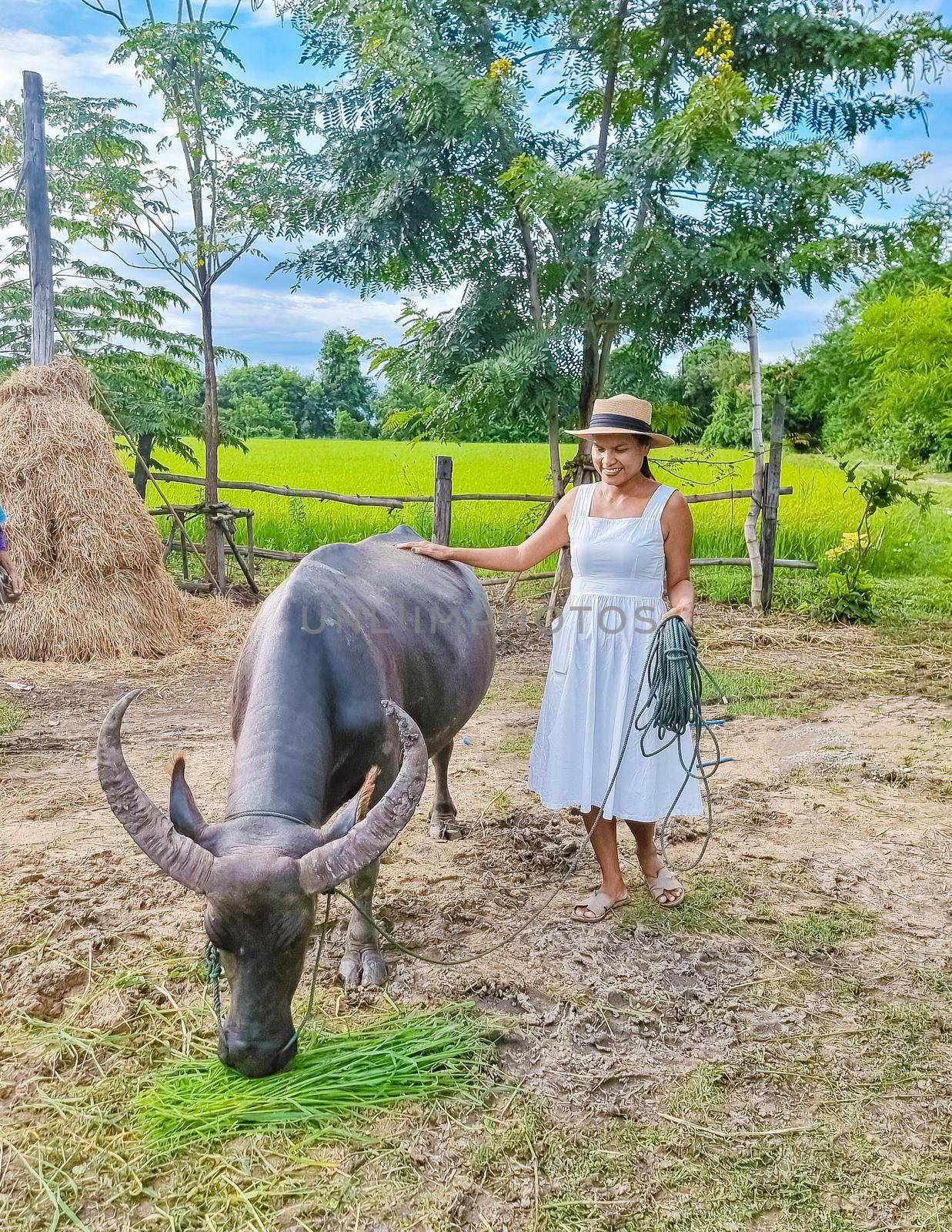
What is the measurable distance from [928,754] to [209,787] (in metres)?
4.38

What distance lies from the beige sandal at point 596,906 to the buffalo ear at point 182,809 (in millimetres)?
1799

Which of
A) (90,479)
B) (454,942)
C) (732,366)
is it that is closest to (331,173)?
(90,479)

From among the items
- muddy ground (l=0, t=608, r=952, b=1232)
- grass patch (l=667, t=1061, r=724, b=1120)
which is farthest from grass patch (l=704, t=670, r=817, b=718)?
grass patch (l=667, t=1061, r=724, b=1120)

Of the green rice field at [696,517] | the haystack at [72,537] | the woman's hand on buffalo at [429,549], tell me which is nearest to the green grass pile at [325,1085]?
the woman's hand on buffalo at [429,549]

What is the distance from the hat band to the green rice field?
367 centimetres

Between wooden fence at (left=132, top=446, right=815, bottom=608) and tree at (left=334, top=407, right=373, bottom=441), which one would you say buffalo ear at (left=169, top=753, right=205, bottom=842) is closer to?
wooden fence at (left=132, top=446, right=815, bottom=608)

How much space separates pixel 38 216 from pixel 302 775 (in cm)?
853

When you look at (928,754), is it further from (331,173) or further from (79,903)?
(331,173)

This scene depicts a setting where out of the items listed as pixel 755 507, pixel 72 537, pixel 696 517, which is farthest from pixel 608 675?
pixel 696 517

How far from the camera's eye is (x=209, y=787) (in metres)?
4.80

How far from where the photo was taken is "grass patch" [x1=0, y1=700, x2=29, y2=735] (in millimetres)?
5953

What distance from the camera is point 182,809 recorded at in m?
2.24

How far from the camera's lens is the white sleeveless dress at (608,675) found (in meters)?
3.25

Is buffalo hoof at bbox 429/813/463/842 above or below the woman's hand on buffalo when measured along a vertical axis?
below
